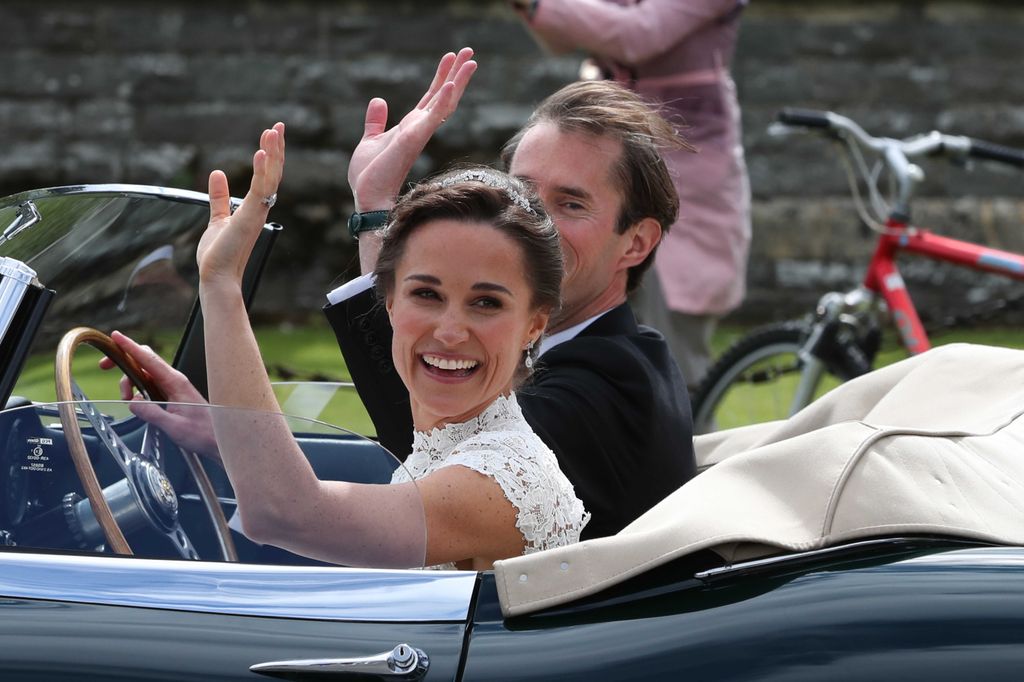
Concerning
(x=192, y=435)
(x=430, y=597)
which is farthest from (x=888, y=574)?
(x=192, y=435)

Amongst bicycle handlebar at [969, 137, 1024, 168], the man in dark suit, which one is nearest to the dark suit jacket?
the man in dark suit

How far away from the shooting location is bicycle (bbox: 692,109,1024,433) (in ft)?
15.4

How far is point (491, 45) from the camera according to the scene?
9.26 m

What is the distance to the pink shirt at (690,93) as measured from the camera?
495 cm

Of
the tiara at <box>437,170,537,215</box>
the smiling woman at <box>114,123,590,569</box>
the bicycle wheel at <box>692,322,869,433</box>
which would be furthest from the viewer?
the bicycle wheel at <box>692,322,869,433</box>

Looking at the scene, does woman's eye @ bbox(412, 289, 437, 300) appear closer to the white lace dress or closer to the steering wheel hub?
the white lace dress

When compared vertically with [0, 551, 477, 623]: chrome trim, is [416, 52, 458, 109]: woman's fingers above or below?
above

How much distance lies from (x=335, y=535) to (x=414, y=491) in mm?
127

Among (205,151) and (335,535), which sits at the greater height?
(335,535)

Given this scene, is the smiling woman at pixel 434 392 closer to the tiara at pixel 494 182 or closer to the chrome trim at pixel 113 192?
the tiara at pixel 494 182

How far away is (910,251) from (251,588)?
357 cm

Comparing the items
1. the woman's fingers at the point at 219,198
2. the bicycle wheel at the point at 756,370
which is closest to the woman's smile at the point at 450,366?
the woman's fingers at the point at 219,198

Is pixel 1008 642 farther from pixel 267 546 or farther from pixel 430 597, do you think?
pixel 267 546

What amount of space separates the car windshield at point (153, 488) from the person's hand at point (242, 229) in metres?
0.20
